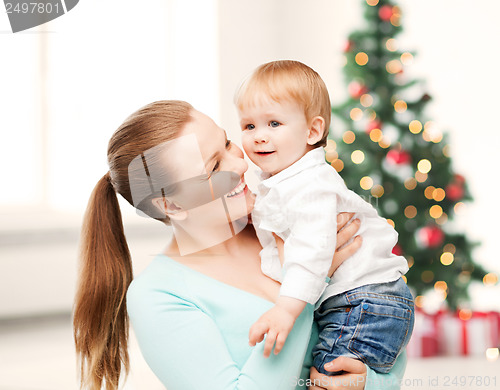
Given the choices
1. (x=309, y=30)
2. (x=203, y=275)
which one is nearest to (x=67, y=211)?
(x=309, y=30)

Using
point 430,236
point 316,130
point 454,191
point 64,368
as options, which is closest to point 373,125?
point 454,191

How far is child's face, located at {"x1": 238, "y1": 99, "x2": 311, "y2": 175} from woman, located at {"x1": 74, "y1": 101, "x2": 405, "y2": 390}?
0.20 ft

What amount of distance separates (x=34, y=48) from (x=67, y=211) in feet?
4.05

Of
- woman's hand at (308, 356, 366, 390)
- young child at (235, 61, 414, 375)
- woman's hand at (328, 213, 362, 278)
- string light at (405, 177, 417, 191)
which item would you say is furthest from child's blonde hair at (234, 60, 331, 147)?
string light at (405, 177, 417, 191)

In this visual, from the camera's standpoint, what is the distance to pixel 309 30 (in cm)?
544

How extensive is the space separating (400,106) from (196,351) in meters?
3.12

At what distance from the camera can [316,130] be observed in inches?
58.5

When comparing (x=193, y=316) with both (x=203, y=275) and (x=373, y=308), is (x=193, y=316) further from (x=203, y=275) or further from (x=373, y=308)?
(x=373, y=308)

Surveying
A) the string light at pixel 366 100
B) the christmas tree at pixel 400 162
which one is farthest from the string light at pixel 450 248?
the string light at pixel 366 100

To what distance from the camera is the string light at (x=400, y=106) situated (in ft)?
13.1

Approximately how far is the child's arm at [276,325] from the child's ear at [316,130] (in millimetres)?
426

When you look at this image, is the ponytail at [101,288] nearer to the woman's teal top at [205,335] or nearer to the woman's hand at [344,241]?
the woman's teal top at [205,335]

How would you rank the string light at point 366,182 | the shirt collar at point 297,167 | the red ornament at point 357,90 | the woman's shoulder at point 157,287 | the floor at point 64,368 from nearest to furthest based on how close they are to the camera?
the woman's shoulder at point 157,287 < the shirt collar at point 297,167 < the floor at point 64,368 < the string light at point 366,182 < the red ornament at point 357,90

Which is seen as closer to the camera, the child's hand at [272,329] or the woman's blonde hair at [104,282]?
the child's hand at [272,329]
